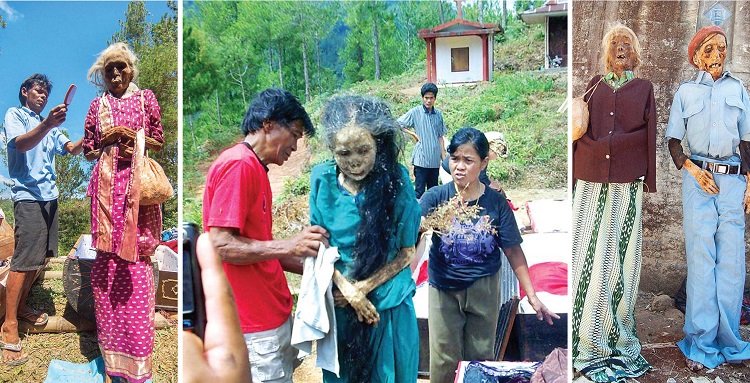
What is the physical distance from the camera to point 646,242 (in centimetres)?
566

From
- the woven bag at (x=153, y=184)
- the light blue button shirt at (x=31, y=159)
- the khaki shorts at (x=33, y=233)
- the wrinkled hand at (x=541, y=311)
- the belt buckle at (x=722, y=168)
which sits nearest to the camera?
the wrinkled hand at (x=541, y=311)

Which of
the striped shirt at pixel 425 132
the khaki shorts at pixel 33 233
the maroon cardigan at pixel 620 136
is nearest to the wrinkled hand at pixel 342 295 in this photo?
the striped shirt at pixel 425 132

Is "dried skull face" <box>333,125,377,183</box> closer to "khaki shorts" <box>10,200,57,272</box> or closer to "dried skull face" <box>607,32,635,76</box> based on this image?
"dried skull face" <box>607,32,635,76</box>

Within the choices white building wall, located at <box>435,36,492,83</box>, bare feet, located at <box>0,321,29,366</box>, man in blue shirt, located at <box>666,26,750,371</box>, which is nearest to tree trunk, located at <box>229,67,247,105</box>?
white building wall, located at <box>435,36,492,83</box>

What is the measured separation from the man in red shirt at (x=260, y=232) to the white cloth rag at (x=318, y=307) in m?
0.07

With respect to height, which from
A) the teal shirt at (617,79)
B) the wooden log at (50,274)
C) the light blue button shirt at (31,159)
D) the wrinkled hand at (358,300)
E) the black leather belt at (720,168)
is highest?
the teal shirt at (617,79)

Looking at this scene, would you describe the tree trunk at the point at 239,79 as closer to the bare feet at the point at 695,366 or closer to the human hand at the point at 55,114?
the human hand at the point at 55,114

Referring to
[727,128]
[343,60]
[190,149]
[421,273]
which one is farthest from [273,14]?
[727,128]

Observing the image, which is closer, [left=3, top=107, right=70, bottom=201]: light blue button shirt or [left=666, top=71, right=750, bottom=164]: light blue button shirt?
[left=3, top=107, right=70, bottom=201]: light blue button shirt

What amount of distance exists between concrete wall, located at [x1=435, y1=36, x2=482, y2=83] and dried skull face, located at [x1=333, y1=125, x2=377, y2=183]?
0.59 metres

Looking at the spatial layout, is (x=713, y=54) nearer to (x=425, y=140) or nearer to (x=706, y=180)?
(x=706, y=180)

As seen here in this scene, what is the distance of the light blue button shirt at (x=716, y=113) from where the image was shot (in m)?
4.69

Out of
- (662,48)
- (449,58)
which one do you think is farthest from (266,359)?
(662,48)

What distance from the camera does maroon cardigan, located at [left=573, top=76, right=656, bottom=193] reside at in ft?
15.0
